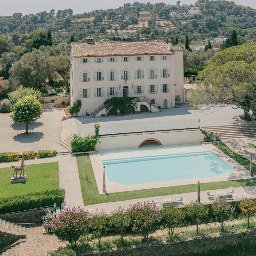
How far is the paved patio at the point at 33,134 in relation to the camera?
34.2 metres

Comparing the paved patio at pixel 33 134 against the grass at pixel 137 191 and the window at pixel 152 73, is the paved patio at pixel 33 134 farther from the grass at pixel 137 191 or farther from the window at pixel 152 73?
the window at pixel 152 73

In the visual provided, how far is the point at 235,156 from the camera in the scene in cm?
3141

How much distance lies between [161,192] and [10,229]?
9850 millimetres

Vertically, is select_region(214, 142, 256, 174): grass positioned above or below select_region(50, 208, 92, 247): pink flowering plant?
above

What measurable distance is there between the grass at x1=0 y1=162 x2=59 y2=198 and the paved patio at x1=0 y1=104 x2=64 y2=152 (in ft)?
14.3

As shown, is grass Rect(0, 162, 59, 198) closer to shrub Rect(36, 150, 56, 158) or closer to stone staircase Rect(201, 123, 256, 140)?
shrub Rect(36, 150, 56, 158)

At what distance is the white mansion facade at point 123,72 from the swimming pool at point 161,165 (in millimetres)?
11386

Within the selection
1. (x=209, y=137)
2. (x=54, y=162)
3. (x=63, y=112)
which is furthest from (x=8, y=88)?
(x=209, y=137)

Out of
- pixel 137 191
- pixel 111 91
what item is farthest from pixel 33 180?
pixel 111 91

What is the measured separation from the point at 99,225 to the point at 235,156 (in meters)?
15.9

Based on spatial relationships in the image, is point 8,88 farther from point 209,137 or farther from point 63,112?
point 209,137

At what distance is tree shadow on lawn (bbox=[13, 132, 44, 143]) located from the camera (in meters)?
35.9

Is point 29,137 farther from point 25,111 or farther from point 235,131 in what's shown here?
point 235,131

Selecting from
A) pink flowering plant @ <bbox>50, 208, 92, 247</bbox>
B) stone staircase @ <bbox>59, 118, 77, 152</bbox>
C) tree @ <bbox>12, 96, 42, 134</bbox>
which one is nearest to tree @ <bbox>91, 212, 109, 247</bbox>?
pink flowering plant @ <bbox>50, 208, 92, 247</bbox>
